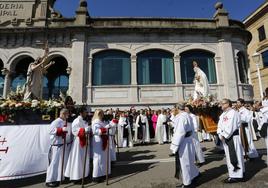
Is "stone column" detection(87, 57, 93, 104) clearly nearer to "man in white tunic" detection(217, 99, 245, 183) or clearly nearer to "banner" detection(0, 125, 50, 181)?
→ "banner" detection(0, 125, 50, 181)

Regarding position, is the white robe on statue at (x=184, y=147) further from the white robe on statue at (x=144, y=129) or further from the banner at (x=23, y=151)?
the white robe on statue at (x=144, y=129)

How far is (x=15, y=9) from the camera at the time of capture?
18.2 m

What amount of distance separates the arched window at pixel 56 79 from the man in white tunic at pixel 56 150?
13.7 meters

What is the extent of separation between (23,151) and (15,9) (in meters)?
17.5

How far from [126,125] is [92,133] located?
575 centimetres

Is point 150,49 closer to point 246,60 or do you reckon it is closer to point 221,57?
point 221,57

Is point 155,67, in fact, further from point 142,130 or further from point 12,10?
point 12,10

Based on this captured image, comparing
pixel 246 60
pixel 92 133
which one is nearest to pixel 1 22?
pixel 92 133

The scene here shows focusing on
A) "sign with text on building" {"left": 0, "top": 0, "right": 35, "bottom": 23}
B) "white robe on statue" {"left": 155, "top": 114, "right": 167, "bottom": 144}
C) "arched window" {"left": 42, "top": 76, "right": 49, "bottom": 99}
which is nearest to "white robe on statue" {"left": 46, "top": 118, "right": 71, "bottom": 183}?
"white robe on statue" {"left": 155, "top": 114, "right": 167, "bottom": 144}

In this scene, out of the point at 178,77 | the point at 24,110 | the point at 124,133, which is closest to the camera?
the point at 24,110

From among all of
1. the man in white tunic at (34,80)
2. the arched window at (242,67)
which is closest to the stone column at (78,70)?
the man in white tunic at (34,80)

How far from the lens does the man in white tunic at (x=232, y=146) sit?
17.0ft

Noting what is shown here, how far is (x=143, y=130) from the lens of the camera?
12305 millimetres

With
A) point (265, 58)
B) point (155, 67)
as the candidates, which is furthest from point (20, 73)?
point (265, 58)
